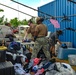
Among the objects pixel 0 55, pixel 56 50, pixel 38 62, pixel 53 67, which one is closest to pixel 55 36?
pixel 56 50

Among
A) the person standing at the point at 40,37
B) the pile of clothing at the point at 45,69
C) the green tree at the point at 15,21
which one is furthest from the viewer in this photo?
the green tree at the point at 15,21

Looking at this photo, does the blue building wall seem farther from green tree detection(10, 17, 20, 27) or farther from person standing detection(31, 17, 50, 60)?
green tree detection(10, 17, 20, 27)

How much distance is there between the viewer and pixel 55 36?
326 inches

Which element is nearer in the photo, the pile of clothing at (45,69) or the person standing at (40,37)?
the pile of clothing at (45,69)

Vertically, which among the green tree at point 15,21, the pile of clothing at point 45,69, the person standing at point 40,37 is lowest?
the pile of clothing at point 45,69

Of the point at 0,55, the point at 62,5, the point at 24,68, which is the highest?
the point at 62,5

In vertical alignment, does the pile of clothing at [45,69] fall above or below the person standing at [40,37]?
below

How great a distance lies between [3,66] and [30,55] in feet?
Answer: 9.39

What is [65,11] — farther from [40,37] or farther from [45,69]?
[45,69]

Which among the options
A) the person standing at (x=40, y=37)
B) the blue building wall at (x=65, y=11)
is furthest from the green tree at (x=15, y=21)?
the person standing at (x=40, y=37)

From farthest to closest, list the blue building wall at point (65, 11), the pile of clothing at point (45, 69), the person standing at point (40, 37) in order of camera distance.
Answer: the blue building wall at point (65, 11) → the person standing at point (40, 37) → the pile of clothing at point (45, 69)

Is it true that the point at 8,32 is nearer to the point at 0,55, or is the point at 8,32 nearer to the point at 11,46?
the point at 11,46

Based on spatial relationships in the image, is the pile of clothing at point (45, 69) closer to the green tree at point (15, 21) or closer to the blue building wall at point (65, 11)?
the blue building wall at point (65, 11)

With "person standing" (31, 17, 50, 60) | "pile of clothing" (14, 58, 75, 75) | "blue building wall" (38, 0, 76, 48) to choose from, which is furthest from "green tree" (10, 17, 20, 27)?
"pile of clothing" (14, 58, 75, 75)
